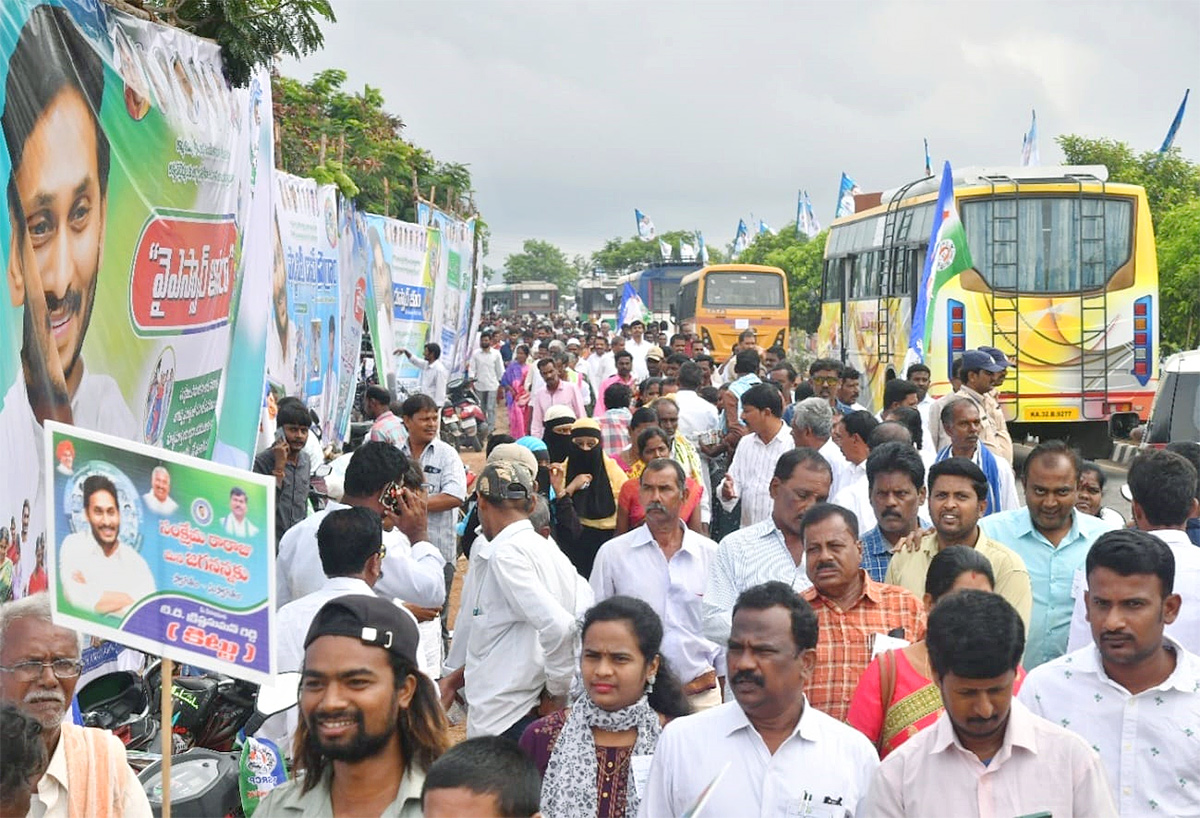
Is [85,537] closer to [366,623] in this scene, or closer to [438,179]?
[366,623]

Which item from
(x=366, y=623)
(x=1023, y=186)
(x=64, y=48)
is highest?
(x=1023, y=186)

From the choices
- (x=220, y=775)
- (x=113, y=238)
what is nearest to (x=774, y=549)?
(x=220, y=775)

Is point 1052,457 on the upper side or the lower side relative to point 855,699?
upper

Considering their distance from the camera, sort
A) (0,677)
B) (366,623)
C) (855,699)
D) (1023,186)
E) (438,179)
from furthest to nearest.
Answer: (438,179) < (1023,186) < (855,699) < (0,677) < (366,623)

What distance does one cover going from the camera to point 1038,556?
5730 millimetres

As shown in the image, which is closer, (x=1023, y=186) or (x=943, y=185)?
(x=943, y=185)

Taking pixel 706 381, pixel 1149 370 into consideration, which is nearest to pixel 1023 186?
pixel 1149 370

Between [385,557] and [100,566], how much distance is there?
7.39 ft

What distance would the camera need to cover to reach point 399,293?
1772 cm

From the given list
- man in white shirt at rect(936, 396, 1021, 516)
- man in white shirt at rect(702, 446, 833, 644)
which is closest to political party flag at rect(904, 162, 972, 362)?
man in white shirt at rect(936, 396, 1021, 516)

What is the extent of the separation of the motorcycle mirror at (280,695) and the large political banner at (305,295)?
20.3ft

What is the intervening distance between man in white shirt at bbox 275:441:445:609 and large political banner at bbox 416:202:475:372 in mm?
14427

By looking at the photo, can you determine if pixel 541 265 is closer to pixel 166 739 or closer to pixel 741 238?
pixel 741 238

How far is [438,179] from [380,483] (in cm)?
3272
